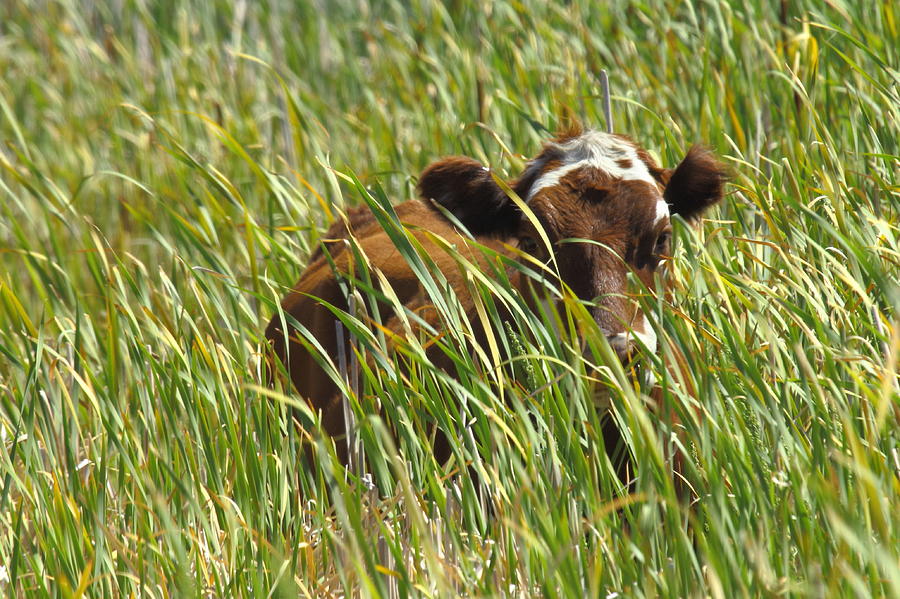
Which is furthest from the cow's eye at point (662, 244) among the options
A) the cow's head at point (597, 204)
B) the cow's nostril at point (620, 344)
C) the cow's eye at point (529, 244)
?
the cow's nostril at point (620, 344)

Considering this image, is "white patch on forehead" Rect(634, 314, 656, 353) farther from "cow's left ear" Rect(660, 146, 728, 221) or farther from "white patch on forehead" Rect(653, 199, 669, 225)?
"cow's left ear" Rect(660, 146, 728, 221)

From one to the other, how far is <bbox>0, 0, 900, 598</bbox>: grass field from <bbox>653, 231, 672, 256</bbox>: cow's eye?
5 centimetres

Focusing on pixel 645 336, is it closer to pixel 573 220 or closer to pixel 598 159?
pixel 573 220

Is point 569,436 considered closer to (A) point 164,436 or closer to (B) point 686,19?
(A) point 164,436

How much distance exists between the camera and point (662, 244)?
2.97 metres

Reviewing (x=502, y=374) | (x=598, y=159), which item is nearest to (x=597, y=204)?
(x=598, y=159)

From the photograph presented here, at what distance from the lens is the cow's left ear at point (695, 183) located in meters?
3.07

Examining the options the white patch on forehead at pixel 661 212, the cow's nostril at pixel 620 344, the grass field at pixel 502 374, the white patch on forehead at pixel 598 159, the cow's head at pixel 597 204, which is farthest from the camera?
the white patch on forehead at pixel 598 159

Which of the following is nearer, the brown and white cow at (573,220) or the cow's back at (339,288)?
the brown and white cow at (573,220)

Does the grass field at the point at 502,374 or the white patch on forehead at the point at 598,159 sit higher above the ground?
the white patch on forehead at the point at 598,159

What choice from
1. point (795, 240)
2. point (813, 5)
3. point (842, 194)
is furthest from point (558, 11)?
point (795, 240)

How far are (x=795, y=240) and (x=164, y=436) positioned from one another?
1570 millimetres

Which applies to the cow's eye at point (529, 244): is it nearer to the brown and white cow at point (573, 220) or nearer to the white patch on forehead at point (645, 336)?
the brown and white cow at point (573, 220)

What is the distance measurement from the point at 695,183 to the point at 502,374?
105 cm
